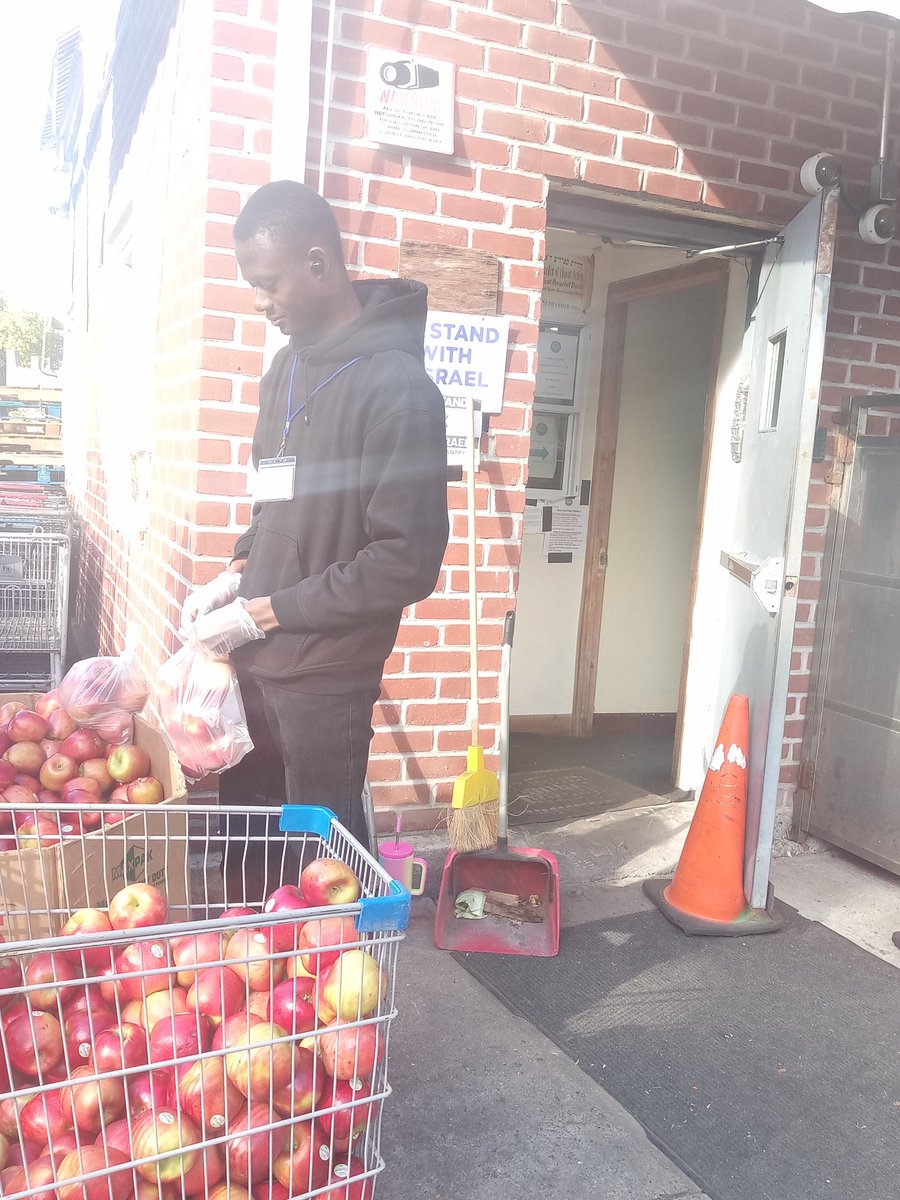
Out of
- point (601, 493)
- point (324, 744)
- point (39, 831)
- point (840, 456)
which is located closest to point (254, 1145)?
point (39, 831)

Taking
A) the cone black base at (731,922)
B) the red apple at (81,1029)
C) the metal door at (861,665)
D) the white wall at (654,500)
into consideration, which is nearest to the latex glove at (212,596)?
the red apple at (81,1029)

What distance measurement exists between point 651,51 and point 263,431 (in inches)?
91.5

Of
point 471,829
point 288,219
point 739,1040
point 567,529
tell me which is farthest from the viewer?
point 567,529

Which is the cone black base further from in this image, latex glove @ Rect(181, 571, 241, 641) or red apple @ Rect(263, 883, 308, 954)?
red apple @ Rect(263, 883, 308, 954)

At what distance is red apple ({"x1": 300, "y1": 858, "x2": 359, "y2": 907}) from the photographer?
5.49 feet

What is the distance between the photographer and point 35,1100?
1461mm

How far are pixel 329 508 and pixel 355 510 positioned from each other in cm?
7

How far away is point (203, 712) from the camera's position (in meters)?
2.38

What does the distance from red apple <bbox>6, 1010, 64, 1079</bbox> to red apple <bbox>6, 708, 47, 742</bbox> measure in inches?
48.1

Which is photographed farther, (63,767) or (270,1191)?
(63,767)

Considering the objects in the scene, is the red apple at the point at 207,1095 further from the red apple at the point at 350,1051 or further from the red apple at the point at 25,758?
the red apple at the point at 25,758

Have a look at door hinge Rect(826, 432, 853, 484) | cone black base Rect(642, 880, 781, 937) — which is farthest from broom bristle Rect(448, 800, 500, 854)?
door hinge Rect(826, 432, 853, 484)

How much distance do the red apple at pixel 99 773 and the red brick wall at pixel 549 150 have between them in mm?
1269

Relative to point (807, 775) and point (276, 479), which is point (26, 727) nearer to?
A: point (276, 479)
